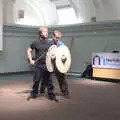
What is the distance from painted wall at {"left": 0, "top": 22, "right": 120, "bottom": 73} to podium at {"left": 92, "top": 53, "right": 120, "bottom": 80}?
818 mm

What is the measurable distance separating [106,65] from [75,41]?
2.52 meters

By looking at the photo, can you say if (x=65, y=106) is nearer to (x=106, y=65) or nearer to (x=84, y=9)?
A: (x=106, y=65)

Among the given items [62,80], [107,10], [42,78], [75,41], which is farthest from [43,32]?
[75,41]

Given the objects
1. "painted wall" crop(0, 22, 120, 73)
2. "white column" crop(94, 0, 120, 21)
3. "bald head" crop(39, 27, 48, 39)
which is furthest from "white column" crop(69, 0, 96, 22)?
"bald head" crop(39, 27, 48, 39)

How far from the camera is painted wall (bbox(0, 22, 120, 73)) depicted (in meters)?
12.2

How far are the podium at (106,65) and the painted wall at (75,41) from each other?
2.68 ft

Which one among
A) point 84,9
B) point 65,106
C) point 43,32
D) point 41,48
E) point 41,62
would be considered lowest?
point 65,106

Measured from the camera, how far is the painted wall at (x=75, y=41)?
1216cm

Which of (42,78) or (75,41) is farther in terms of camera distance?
(75,41)

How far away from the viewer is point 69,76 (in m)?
12.7

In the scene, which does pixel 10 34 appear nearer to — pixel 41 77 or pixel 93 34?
pixel 93 34

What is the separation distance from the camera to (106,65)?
11117mm

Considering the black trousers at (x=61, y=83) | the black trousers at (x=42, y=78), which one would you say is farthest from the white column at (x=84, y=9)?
the black trousers at (x=42, y=78)

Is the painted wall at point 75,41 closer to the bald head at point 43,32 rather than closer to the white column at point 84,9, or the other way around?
the white column at point 84,9
